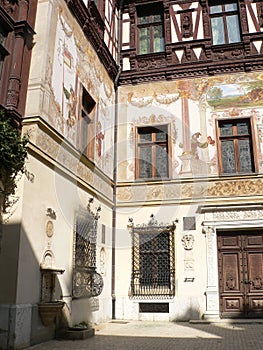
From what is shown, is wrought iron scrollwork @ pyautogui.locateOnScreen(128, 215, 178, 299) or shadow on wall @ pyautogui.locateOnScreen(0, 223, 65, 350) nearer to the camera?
shadow on wall @ pyautogui.locateOnScreen(0, 223, 65, 350)

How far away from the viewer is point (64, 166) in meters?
7.93

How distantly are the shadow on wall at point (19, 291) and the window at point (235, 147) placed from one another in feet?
19.7

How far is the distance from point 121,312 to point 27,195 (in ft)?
16.3

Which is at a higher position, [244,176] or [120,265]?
[244,176]

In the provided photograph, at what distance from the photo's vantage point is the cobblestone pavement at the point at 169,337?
639 centimetres

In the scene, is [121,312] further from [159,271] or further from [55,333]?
[55,333]

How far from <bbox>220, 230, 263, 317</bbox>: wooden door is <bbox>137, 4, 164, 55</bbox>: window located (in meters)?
6.13

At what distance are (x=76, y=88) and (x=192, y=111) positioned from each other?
3749 millimetres

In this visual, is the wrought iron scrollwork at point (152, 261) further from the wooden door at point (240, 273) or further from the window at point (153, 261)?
the wooden door at point (240, 273)

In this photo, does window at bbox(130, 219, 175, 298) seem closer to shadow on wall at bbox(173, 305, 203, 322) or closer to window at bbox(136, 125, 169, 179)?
shadow on wall at bbox(173, 305, 203, 322)

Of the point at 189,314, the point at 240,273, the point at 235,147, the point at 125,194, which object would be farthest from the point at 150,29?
the point at 189,314

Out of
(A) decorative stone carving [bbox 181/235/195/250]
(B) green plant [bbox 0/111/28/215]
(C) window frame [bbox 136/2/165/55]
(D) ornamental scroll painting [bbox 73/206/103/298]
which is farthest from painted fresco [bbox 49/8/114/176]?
(A) decorative stone carving [bbox 181/235/195/250]

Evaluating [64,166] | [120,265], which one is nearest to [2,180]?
[64,166]

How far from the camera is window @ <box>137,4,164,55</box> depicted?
1243 centimetres
